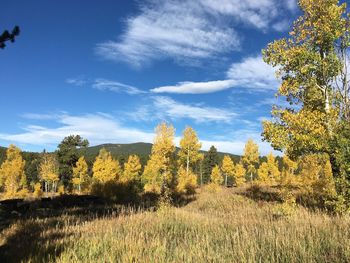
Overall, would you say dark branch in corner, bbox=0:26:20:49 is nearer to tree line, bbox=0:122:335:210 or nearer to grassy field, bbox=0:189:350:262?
grassy field, bbox=0:189:350:262

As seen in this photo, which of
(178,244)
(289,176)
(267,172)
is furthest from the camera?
(267,172)

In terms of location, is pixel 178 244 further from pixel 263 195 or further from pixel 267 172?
pixel 267 172

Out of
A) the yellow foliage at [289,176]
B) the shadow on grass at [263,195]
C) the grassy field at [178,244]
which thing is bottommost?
the shadow on grass at [263,195]

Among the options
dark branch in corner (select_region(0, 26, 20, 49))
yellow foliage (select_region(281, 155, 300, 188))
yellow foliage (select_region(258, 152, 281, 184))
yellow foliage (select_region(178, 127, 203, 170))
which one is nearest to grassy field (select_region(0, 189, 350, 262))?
dark branch in corner (select_region(0, 26, 20, 49))

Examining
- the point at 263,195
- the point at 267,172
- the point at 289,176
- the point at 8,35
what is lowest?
the point at 263,195

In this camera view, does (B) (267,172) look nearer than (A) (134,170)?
No

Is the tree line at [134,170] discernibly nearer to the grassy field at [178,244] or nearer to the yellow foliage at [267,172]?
the yellow foliage at [267,172]

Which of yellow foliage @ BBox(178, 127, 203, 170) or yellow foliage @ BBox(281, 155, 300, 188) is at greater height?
yellow foliage @ BBox(178, 127, 203, 170)

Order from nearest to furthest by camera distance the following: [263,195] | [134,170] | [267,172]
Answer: [263,195]
[134,170]
[267,172]

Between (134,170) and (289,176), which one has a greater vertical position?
(134,170)

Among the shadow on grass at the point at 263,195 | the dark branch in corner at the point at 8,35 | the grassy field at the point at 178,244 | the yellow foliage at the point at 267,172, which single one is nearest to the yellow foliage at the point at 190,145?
the yellow foliage at the point at 267,172

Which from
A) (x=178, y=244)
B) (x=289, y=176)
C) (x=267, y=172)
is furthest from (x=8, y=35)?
(x=267, y=172)

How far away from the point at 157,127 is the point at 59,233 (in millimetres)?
31573

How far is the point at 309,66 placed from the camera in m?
11.7
